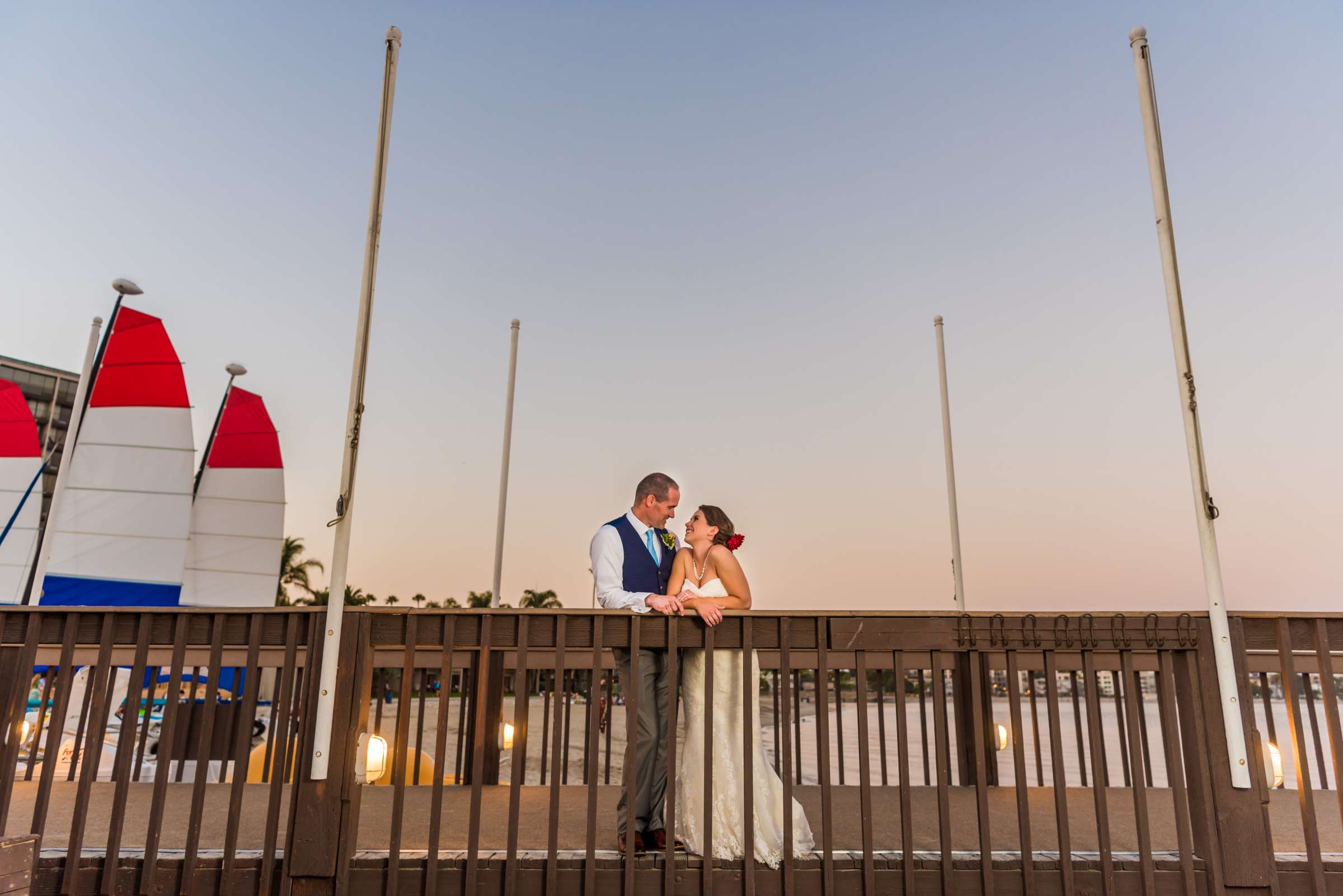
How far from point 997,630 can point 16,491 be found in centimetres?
1172

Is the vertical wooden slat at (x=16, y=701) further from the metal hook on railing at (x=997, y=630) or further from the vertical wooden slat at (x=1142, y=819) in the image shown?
the vertical wooden slat at (x=1142, y=819)

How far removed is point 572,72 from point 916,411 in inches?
251

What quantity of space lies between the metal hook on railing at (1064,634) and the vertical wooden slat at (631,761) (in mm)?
1621

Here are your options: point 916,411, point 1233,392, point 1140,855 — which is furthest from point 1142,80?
point 1233,392

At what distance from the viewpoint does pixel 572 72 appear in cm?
1047

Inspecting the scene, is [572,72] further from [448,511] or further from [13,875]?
[13,875]

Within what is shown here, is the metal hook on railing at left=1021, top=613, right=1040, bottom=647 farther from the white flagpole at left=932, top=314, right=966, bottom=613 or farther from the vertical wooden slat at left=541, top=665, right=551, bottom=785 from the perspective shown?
the white flagpole at left=932, top=314, right=966, bottom=613

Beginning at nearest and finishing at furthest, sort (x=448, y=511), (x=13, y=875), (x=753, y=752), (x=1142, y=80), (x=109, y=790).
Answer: (x=13, y=875) < (x=753, y=752) < (x=1142, y=80) < (x=109, y=790) < (x=448, y=511)

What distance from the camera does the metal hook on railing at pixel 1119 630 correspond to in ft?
10.7

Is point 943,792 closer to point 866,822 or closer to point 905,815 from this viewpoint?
point 905,815

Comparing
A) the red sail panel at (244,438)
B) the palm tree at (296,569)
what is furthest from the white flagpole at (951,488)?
the palm tree at (296,569)

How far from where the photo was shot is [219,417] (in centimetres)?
1476

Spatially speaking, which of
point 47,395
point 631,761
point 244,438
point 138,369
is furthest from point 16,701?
point 47,395

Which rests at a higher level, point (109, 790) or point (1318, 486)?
point (1318, 486)
